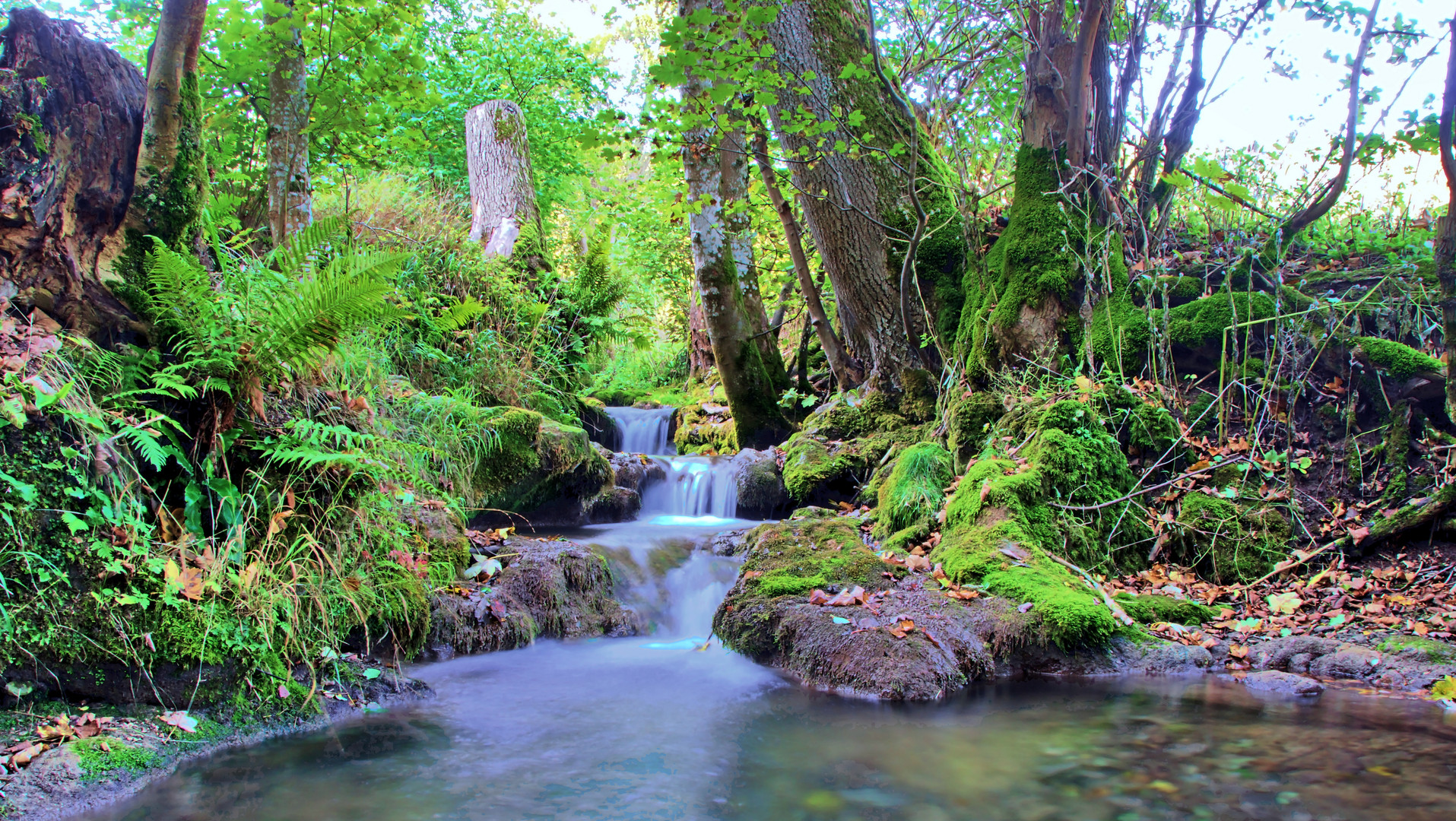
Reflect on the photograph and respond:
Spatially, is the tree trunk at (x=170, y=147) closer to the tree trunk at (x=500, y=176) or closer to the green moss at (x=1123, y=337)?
the green moss at (x=1123, y=337)

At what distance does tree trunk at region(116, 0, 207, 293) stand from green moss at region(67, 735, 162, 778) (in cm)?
204

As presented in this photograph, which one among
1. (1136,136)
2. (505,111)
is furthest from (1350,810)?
(505,111)

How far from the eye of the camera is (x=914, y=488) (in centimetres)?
578

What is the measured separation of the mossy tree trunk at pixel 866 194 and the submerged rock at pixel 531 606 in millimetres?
3755

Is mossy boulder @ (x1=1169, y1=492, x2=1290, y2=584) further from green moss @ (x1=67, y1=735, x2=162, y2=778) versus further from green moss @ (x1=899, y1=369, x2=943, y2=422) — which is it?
green moss @ (x1=67, y1=735, x2=162, y2=778)

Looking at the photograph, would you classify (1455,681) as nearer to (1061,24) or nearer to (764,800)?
(764,800)

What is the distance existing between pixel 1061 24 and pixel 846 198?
7.73 ft

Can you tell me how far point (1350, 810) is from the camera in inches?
99.8

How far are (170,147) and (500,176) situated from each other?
9.51 m

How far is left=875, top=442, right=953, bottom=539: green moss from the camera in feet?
18.8

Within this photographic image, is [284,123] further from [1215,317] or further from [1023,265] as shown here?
[1215,317]

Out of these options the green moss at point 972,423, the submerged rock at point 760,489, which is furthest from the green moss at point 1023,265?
the submerged rock at point 760,489

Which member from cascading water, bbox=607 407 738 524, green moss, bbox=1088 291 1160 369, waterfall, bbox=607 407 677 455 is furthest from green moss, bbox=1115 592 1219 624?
waterfall, bbox=607 407 677 455

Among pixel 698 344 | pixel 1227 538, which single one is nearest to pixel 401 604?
pixel 1227 538
